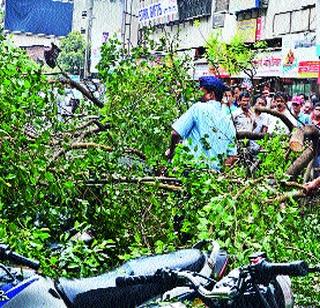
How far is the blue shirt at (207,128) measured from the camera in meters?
5.84

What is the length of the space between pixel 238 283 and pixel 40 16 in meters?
78.0

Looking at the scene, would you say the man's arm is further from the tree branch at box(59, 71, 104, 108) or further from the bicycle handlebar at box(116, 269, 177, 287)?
the bicycle handlebar at box(116, 269, 177, 287)

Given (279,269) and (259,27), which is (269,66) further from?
(279,269)

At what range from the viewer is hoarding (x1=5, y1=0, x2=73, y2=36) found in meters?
73.7

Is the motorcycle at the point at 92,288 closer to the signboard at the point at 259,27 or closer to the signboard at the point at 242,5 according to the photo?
the signboard at the point at 259,27

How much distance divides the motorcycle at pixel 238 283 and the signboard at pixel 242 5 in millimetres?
32412

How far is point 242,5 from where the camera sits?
1387 inches

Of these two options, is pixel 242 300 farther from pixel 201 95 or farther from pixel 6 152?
pixel 201 95

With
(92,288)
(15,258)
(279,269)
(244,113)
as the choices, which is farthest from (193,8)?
(279,269)

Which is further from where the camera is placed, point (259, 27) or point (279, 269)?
point (259, 27)

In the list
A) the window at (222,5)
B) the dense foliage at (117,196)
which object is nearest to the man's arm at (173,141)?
the dense foliage at (117,196)

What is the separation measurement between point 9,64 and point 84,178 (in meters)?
0.85

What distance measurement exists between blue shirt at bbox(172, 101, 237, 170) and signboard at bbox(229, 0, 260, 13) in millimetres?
28812

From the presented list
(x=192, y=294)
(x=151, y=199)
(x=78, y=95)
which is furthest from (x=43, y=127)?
(x=192, y=294)
